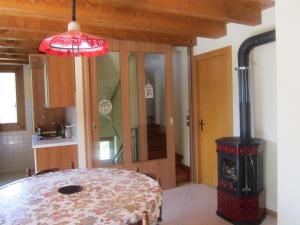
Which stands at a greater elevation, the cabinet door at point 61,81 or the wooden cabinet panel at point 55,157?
the cabinet door at point 61,81

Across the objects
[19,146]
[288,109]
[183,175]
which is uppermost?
[288,109]

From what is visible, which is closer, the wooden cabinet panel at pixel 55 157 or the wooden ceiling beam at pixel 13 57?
the wooden cabinet panel at pixel 55 157

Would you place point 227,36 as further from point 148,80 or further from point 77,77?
Answer: point 77,77

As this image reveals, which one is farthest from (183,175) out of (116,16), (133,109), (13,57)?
(13,57)

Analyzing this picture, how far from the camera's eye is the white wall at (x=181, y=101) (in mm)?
4771

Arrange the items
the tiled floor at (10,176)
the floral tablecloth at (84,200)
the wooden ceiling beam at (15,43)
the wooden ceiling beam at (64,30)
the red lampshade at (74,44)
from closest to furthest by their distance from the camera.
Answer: the floral tablecloth at (84,200), the red lampshade at (74,44), the wooden ceiling beam at (64,30), the wooden ceiling beam at (15,43), the tiled floor at (10,176)

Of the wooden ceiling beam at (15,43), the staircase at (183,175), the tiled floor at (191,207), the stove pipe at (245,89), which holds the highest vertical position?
the wooden ceiling beam at (15,43)

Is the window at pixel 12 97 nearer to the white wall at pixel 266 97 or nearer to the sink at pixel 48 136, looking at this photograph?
the sink at pixel 48 136

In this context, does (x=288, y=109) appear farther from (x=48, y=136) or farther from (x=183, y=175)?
(x=48, y=136)

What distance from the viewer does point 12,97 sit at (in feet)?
19.4

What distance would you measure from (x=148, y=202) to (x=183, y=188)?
275 cm

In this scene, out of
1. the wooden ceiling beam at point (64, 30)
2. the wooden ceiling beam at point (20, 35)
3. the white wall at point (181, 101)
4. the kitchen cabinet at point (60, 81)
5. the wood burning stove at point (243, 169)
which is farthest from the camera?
the white wall at point (181, 101)

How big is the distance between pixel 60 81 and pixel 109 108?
30.6 inches

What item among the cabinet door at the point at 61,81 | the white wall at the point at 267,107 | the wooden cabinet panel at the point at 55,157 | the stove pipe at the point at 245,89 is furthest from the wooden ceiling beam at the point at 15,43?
the white wall at the point at 267,107
